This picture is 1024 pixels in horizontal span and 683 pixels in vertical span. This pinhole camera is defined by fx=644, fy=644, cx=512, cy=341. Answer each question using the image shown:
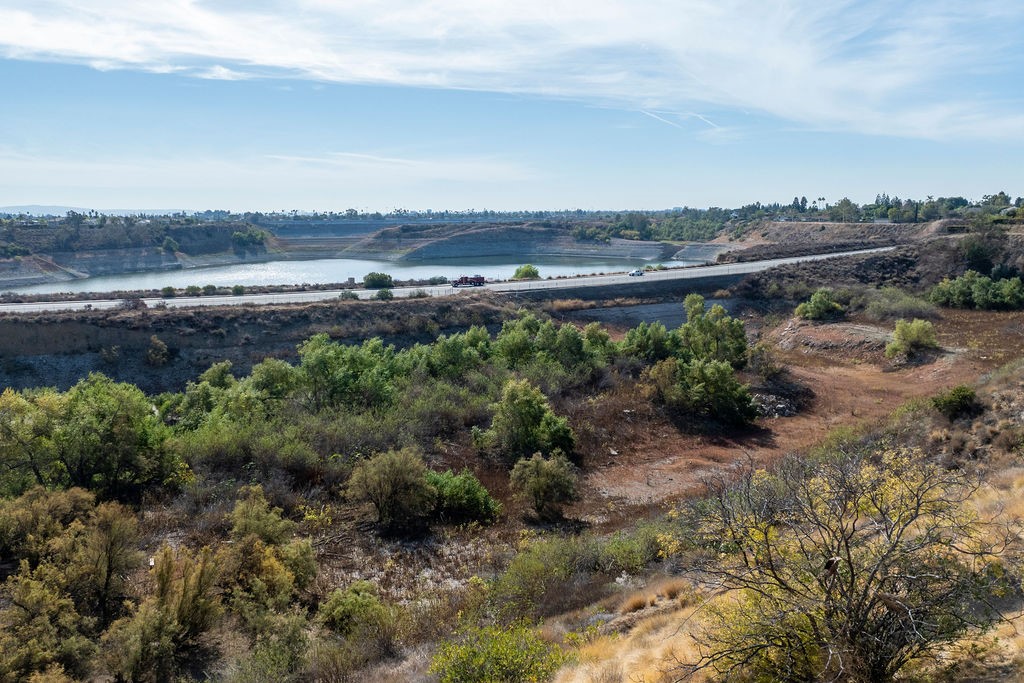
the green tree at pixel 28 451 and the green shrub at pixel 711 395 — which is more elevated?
the green tree at pixel 28 451

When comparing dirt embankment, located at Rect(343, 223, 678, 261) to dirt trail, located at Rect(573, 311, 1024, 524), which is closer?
dirt trail, located at Rect(573, 311, 1024, 524)

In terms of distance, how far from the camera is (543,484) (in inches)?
658

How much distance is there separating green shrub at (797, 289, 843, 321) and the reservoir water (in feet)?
113

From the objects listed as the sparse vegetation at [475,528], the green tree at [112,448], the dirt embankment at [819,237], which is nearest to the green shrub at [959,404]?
the sparse vegetation at [475,528]

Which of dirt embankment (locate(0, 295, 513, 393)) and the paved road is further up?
the paved road

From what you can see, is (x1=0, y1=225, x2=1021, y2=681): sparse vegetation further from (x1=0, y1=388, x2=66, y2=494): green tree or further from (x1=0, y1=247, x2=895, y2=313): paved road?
(x1=0, y1=247, x2=895, y2=313): paved road

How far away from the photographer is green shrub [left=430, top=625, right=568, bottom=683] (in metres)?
7.45

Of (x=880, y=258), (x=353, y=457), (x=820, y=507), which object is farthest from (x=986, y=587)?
(x=880, y=258)

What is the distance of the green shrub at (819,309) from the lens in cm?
4331

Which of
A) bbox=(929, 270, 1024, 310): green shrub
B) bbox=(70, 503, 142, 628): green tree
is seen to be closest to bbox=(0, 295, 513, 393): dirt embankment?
bbox=(70, 503, 142, 628): green tree

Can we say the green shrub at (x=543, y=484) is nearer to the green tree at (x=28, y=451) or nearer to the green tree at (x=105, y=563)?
the green tree at (x=105, y=563)

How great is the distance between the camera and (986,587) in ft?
22.5

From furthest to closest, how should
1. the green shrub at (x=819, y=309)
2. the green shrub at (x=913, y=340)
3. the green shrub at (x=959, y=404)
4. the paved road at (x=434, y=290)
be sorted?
the green shrub at (x=819, y=309)
the paved road at (x=434, y=290)
the green shrub at (x=913, y=340)
the green shrub at (x=959, y=404)

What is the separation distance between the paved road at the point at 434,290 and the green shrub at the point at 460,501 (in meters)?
28.2
